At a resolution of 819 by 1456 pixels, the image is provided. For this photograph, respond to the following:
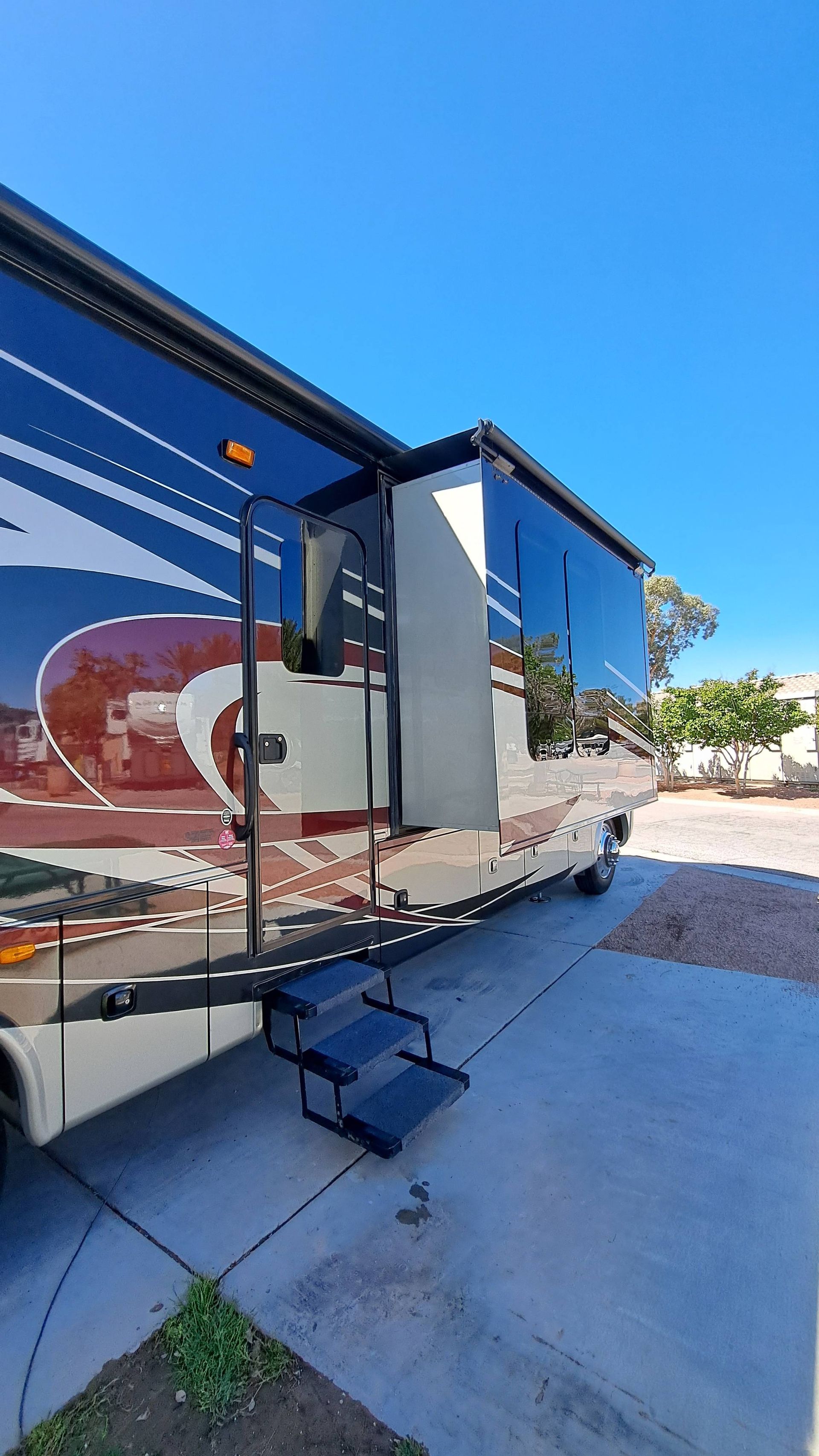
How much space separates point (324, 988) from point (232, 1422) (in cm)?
128

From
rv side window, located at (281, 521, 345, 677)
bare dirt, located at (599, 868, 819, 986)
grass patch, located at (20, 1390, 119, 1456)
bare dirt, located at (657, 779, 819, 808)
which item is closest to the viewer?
grass patch, located at (20, 1390, 119, 1456)

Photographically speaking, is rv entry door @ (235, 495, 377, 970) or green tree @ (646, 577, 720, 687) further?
green tree @ (646, 577, 720, 687)

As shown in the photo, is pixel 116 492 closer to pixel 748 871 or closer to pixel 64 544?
pixel 64 544

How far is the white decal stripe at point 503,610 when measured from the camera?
3088 mm

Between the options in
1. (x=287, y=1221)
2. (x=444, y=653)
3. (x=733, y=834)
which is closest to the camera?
(x=287, y=1221)

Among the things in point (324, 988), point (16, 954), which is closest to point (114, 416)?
point (16, 954)

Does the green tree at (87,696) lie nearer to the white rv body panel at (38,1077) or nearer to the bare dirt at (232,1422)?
the white rv body panel at (38,1077)

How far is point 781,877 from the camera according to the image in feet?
23.2

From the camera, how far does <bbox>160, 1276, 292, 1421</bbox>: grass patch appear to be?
62.6 inches

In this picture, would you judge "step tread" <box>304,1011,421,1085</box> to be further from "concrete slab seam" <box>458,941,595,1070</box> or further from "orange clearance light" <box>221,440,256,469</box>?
"orange clearance light" <box>221,440,256,469</box>

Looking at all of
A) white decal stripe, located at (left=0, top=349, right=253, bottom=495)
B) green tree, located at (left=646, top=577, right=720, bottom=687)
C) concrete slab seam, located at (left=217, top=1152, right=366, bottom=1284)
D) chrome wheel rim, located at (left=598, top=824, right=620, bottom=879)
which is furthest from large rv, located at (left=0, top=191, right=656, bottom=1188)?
green tree, located at (left=646, top=577, right=720, bottom=687)

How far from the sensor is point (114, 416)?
2.07 m

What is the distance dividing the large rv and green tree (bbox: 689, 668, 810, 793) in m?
13.5

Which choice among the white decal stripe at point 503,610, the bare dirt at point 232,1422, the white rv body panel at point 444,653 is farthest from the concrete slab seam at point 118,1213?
the white decal stripe at point 503,610
